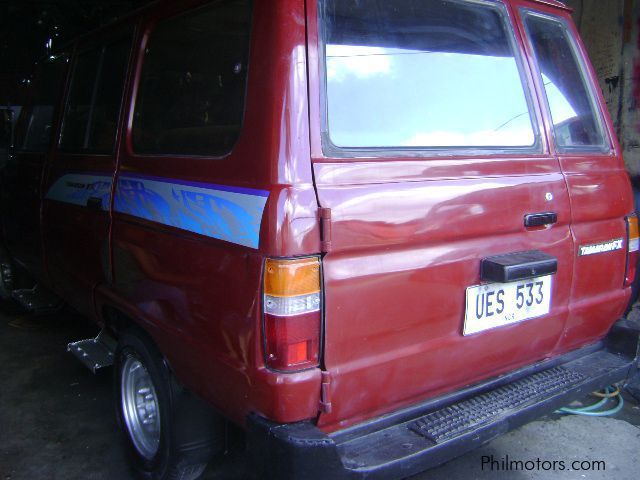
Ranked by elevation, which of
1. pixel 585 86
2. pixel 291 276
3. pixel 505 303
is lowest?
pixel 505 303

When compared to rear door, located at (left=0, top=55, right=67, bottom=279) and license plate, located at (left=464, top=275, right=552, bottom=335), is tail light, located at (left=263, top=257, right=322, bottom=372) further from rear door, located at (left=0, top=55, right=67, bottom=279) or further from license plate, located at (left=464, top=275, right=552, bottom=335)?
rear door, located at (left=0, top=55, right=67, bottom=279)

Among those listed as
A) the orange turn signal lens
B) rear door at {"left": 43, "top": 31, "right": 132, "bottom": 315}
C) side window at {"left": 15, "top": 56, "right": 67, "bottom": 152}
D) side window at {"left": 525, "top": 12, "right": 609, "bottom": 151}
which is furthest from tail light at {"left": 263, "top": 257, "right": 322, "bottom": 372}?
side window at {"left": 15, "top": 56, "right": 67, "bottom": 152}

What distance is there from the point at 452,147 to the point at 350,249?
630 mm

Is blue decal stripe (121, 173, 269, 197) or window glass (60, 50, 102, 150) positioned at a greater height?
window glass (60, 50, 102, 150)

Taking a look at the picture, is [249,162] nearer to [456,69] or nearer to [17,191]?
[456,69]

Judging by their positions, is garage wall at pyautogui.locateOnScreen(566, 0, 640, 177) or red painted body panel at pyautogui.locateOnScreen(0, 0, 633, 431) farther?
garage wall at pyautogui.locateOnScreen(566, 0, 640, 177)

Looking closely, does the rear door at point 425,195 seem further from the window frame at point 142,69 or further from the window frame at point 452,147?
the window frame at point 142,69

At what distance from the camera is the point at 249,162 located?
1.76 metres

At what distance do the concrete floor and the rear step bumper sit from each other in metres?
0.59

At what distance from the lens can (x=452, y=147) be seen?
2.05 metres

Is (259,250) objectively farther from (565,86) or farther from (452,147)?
(565,86)

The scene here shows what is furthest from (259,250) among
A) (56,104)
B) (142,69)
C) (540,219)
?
(56,104)

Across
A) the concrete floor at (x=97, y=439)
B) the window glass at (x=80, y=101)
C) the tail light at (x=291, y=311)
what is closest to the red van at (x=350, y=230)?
the tail light at (x=291, y=311)

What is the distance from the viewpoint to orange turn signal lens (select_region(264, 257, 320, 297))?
Answer: 1.64 metres
